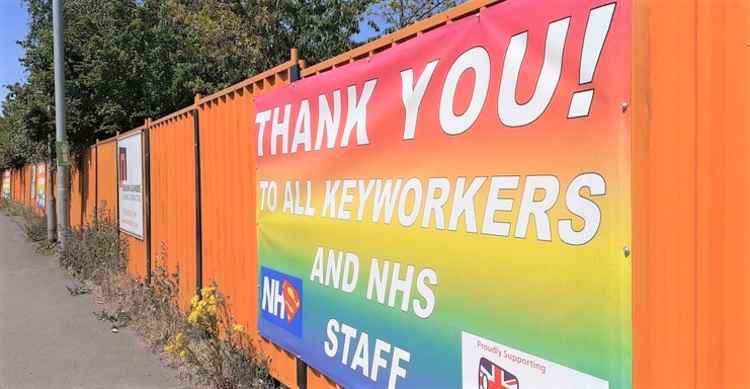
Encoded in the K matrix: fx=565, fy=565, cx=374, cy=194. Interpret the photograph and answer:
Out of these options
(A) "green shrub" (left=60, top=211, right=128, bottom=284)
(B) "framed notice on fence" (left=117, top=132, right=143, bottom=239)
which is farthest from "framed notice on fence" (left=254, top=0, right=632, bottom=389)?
(A) "green shrub" (left=60, top=211, right=128, bottom=284)

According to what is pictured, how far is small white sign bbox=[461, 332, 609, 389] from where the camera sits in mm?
1966

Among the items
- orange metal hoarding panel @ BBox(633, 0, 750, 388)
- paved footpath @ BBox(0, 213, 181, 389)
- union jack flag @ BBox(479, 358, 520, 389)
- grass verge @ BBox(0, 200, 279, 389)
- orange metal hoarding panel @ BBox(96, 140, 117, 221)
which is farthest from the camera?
orange metal hoarding panel @ BBox(96, 140, 117, 221)

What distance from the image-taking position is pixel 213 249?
5.50m

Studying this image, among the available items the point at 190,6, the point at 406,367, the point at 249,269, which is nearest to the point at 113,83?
the point at 190,6

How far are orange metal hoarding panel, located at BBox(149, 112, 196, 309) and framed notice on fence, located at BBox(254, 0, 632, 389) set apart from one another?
280 cm

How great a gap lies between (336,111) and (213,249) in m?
2.75

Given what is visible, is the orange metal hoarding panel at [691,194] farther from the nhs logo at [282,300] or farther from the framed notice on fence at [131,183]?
the framed notice on fence at [131,183]

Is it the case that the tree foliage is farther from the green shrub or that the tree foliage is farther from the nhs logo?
the nhs logo

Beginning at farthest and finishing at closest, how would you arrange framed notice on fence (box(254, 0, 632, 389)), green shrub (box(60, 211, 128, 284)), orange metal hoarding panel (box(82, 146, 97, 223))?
orange metal hoarding panel (box(82, 146, 97, 223)) < green shrub (box(60, 211, 128, 284)) < framed notice on fence (box(254, 0, 632, 389))

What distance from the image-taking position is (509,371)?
2.22 metres

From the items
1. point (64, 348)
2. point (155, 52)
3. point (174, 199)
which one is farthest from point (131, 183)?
point (155, 52)

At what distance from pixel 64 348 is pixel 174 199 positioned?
196cm

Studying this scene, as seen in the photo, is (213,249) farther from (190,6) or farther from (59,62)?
(190,6)

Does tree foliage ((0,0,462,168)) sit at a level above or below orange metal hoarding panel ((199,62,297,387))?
above
